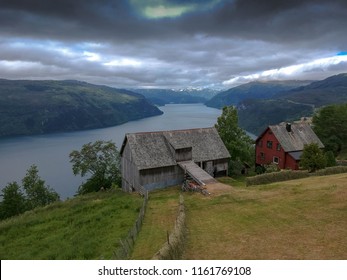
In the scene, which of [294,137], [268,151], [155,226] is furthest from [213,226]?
[268,151]

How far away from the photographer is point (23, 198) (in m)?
59.3

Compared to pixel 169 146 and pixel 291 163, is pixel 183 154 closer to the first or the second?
pixel 169 146

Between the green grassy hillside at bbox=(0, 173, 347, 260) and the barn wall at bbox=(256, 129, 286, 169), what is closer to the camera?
the green grassy hillside at bbox=(0, 173, 347, 260)

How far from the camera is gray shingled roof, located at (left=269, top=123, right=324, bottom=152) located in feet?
185

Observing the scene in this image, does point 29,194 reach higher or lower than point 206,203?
lower

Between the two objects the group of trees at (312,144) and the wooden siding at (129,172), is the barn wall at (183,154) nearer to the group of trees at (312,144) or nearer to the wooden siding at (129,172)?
the wooden siding at (129,172)

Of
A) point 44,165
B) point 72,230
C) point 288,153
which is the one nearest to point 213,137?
point 288,153

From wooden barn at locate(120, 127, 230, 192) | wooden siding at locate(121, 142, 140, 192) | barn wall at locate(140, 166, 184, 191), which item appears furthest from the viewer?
wooden siding at locate(121, 142, 140, 192)

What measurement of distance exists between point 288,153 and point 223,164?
12.9 meters

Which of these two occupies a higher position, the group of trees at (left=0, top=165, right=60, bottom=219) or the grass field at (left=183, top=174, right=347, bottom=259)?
the grass field at (left=183, top=174, right=347, bottom=259)

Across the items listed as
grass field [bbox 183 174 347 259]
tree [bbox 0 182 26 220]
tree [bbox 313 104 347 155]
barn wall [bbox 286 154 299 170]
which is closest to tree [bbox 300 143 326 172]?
grass field [bbox 183 174 347 259]

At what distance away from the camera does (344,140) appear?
75.2m

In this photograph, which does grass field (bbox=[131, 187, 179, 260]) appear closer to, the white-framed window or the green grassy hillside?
the green grassy hillside

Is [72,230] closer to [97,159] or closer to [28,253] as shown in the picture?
[28,253]
